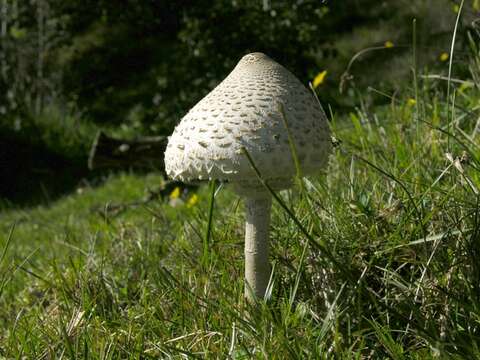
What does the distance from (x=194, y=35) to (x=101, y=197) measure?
224cm

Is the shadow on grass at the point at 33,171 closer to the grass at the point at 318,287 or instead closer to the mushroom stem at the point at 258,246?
the grass at the point at 318,287

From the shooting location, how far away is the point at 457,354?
131 cm

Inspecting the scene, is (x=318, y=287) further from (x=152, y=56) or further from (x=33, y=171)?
(x=152, y=56)

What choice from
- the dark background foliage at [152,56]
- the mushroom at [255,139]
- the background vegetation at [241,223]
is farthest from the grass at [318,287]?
the dark background foliage at [152,56]

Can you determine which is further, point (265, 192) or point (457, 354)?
point (265, 192)

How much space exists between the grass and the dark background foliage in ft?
11.2

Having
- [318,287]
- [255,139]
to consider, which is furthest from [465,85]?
[255,139]

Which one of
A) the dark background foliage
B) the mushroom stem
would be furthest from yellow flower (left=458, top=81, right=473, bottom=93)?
the dark background foliage

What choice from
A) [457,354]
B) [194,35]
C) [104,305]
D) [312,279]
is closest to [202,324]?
[312,279]

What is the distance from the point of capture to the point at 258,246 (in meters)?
1.74

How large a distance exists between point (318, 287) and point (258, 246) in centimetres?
24

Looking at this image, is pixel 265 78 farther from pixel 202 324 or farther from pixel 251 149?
pixel 202 324

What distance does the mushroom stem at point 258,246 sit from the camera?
5.68 feet

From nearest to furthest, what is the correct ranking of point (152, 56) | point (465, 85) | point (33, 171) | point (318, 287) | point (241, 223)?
point (318, 287)
point (241, 223)
point (465, 85)
point (33, 171)
point (152, 56)
